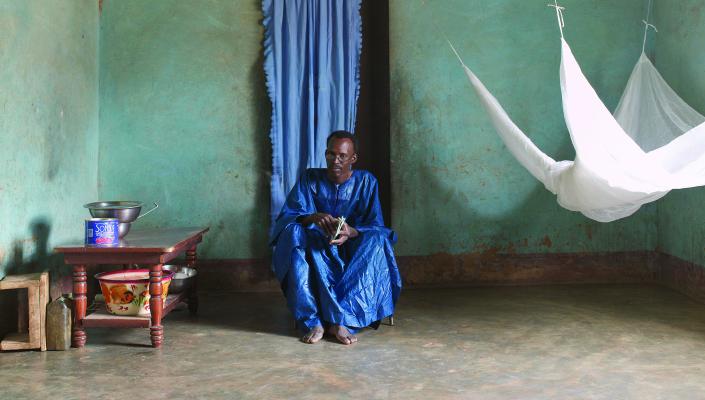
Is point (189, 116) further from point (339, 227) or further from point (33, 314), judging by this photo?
point (33, 314)

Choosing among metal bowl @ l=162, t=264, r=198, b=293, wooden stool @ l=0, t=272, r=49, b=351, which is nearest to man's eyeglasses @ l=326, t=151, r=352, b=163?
metal bowl @ l=162, t=264, r=198, b=293

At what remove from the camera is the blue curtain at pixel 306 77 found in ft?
15.3

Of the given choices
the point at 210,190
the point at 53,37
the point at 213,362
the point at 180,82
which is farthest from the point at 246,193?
the point at 213,362

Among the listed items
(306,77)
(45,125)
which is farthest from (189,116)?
(45,125)

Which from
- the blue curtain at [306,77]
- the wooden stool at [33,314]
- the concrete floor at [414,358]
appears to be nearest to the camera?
the concrete floor at [414,358]

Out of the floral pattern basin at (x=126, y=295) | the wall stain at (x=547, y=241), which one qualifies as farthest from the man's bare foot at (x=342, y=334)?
the wall stain at (x=547, y=241)

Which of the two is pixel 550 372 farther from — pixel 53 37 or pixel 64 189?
pixel 53 37

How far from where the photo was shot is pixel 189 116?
4742 mm

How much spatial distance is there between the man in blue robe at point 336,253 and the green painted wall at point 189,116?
1.05m

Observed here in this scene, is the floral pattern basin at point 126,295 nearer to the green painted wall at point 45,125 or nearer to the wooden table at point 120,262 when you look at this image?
the wooden table at point 120,262

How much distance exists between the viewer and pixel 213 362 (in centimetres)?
308

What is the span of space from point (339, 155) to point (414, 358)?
120cm

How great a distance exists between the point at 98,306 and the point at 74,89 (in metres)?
1.44

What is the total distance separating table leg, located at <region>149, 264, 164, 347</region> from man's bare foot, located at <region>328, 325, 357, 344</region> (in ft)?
2.89
